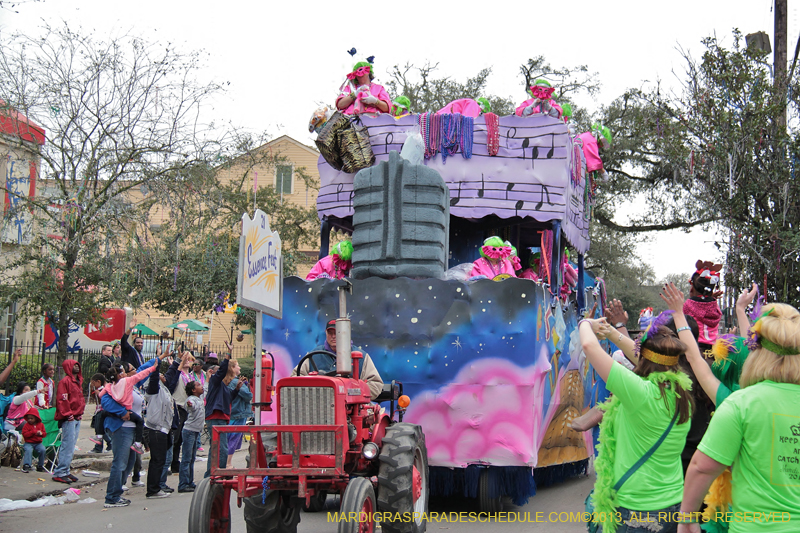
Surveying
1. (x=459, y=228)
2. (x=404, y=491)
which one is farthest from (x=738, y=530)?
(x=459, y=228)

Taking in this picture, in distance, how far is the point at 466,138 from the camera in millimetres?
11023

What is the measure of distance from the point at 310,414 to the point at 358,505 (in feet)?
2.97

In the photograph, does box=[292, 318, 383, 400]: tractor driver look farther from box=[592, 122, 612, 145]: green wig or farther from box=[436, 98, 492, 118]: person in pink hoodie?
box=[592, 122, 612, 145]: green wig

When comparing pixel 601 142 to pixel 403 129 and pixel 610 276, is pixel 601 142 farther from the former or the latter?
pixel 610 276

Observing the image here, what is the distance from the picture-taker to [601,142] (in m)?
12.7

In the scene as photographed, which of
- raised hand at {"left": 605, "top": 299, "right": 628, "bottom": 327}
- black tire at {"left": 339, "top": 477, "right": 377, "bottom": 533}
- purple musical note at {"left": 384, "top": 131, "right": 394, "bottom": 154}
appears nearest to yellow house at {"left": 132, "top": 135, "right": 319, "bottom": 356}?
purple musical note at {"left": 384, "top": 131, "right": 394, "bottom": 154}

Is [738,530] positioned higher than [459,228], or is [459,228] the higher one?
[459,228]

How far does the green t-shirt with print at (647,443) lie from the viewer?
3.66 meters

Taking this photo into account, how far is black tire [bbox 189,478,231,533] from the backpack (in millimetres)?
6985

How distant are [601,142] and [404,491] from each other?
8237mm

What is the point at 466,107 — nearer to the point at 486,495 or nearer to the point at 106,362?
the point at 486,495

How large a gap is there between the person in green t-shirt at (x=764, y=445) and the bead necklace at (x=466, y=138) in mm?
8137

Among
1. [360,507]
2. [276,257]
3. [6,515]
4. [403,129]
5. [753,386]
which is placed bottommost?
[6,515]

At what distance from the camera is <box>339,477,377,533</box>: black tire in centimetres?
541
